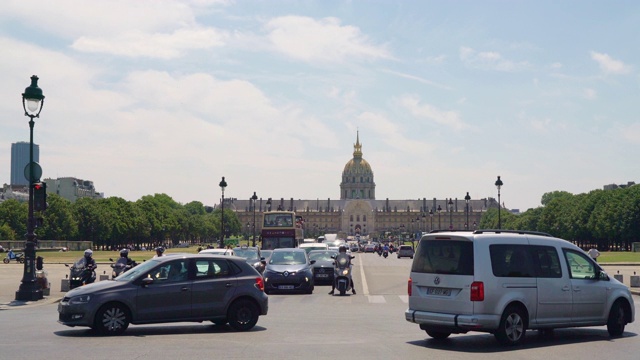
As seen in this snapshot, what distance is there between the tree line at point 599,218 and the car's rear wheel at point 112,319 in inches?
4097

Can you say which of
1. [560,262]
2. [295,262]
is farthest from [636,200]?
[560,262]

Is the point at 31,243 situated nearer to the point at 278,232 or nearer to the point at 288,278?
the point at 288,278

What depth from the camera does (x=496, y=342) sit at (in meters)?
16.3

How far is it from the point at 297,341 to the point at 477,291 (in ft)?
11.5

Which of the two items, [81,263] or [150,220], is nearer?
[81,263]

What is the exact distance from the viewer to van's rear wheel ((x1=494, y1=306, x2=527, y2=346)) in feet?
50.8

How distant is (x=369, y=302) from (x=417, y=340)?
35.1ft

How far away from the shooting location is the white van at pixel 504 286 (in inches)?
607

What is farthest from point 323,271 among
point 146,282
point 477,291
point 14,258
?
point 14,258

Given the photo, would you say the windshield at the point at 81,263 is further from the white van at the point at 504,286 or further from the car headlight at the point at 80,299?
the white van at the point at 504,286

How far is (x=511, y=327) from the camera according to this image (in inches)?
617

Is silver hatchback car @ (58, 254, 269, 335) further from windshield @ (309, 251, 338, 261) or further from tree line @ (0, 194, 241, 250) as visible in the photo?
tree line @ (0, 194, 241, 250)

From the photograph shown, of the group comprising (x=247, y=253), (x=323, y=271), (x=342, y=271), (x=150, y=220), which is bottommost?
(x=323, y=271)

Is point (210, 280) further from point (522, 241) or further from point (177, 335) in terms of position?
point (522, 241)
